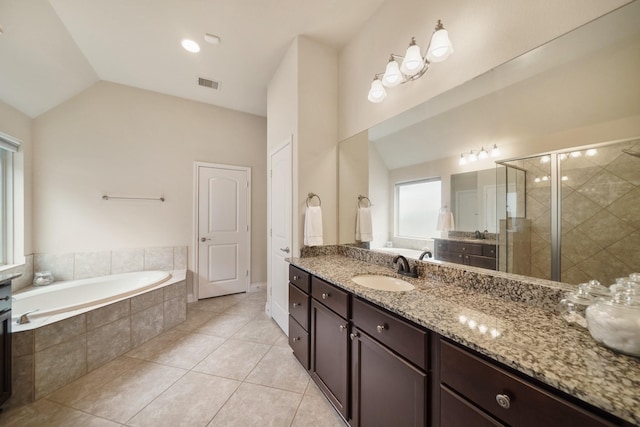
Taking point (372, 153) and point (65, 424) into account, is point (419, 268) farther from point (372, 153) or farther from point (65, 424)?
point (65, 424)

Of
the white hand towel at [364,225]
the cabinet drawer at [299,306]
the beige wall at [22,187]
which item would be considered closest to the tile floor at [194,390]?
the cabinet drawer at [299,306]

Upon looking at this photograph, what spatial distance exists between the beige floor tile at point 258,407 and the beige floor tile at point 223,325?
33.9 inches

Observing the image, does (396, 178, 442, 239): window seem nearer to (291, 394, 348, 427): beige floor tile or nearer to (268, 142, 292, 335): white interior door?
(268, 142, 292, 335): white interior door

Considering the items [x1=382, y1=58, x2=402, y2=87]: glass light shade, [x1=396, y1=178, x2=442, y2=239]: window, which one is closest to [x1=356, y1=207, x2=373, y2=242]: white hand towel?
[x1=396, y1=178, x2=442, y2=239]: window

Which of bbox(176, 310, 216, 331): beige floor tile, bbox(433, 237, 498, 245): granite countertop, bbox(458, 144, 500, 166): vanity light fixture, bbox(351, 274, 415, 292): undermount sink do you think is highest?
bbox(458, 144, 500, 166): vanity light fixture

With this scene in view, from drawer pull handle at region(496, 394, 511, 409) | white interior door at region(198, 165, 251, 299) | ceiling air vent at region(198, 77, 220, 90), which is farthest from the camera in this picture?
white interior door at region(198, 165, 251, 299)

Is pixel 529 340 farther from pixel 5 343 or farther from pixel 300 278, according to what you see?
pixel 5 343

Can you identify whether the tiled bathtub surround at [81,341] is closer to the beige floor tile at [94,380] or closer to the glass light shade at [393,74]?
the beige floor tile at [94,380]

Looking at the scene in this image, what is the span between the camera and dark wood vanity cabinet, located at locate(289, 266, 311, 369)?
1678mm

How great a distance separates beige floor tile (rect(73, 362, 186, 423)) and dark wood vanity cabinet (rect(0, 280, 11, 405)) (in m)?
0.38

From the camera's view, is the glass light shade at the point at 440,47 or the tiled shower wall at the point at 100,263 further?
the tiled shower wall at the point at 100,263

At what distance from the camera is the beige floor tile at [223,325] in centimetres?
242

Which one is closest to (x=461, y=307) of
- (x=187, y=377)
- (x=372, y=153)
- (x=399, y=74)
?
(x=372, y=153)

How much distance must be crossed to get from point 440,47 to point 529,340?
145cm
